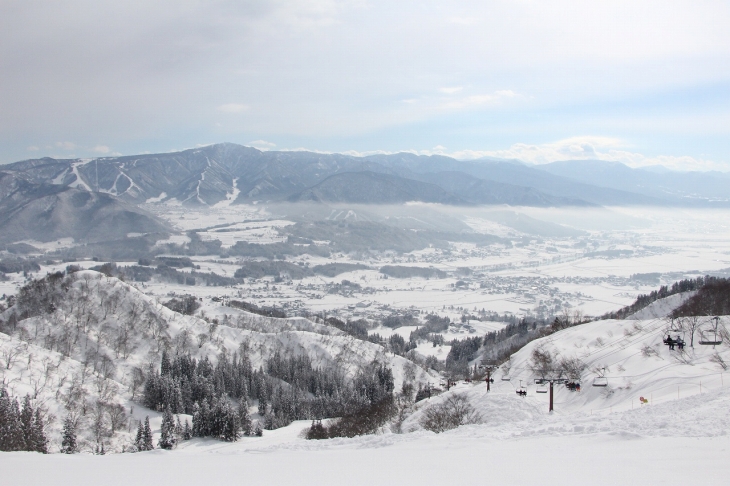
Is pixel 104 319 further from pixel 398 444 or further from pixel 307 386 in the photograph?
pixel 398 444

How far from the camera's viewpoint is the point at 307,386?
71.8 metres

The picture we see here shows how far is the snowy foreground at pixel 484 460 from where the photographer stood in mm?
12625

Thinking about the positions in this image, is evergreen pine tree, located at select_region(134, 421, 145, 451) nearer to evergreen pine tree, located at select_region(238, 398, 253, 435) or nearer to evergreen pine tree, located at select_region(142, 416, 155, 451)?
evergreen pine tree, located at select_region(142, 416, 155, 451)

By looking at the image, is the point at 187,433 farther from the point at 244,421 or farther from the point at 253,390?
the point at 253,390

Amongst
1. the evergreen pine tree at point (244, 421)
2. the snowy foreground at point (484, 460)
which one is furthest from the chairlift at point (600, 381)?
the evergreen pine tree at point (244, 421)

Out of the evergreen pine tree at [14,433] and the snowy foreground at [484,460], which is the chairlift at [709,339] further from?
the evergreen pine tree at [14,433]

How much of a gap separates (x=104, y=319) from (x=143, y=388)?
17.8m

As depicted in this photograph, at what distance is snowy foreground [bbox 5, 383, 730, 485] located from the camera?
12625 millimetres

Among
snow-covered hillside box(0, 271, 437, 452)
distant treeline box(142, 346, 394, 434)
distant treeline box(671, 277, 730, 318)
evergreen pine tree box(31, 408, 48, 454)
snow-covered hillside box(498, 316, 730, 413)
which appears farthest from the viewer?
distant treeline box(671, 277, 730, 318)

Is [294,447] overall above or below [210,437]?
above

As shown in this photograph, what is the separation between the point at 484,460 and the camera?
14594 millimetres

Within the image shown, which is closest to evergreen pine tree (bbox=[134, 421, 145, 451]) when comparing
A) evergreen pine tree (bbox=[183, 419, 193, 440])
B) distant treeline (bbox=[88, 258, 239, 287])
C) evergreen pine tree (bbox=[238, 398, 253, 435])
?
evergreen pine tree (bbox=[183, 419, 193, 440])

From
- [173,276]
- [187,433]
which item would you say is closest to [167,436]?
[187,433]

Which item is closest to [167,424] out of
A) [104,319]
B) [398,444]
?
[398,444]
